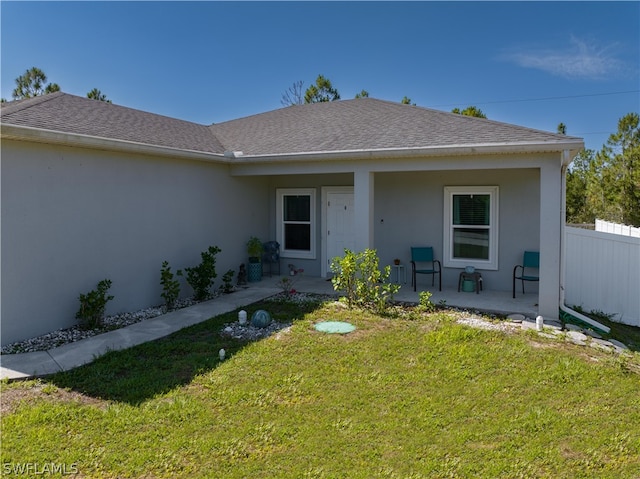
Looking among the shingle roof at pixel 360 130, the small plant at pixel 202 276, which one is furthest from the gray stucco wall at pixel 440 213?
the small plant at pixel 202 276

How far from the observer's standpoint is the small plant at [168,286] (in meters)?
7.64

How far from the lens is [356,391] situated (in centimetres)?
439

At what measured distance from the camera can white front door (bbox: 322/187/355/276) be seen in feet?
34.5

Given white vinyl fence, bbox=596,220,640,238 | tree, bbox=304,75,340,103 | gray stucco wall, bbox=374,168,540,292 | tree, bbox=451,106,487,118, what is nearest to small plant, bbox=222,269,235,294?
gray stucco wall, bbox=374,168,540,292

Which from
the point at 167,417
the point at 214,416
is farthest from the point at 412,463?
the point at 167,417

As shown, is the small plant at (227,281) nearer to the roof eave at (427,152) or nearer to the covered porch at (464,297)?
the covered porch at (464,297)

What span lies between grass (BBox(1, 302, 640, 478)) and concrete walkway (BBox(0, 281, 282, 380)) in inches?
11.8

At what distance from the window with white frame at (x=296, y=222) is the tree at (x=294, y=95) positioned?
1615cm

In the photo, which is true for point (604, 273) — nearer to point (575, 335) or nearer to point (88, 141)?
point (575, 335)

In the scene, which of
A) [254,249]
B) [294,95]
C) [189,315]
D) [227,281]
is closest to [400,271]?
[254,249]

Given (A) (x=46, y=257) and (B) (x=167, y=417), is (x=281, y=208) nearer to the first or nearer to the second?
(A) (x=46, y=257)

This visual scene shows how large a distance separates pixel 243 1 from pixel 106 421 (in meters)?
12.5

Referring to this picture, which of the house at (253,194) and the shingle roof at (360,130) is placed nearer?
the house at (253,194)

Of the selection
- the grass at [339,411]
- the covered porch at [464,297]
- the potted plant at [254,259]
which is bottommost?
the grass at [339,411]
